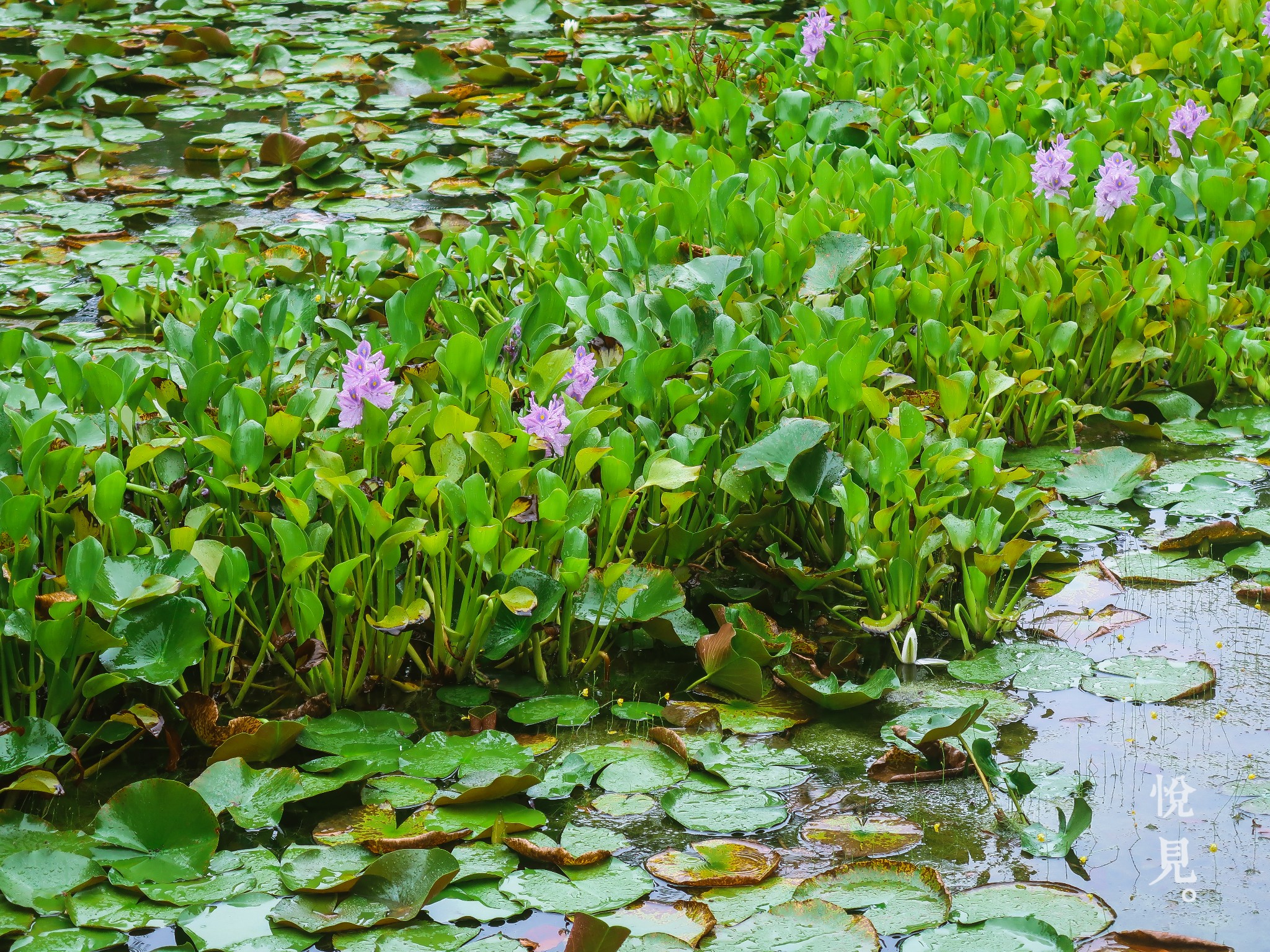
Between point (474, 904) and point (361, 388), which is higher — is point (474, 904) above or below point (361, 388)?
below

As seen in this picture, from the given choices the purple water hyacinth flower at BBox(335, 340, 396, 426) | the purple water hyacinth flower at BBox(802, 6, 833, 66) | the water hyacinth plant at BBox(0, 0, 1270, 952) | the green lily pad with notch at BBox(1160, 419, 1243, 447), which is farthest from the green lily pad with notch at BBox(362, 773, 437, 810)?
the purple water hyacinth flower at BBox(802, 6, 833, 66)

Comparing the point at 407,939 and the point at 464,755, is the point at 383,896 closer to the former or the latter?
the point at 407,939

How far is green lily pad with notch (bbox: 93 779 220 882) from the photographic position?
185cm

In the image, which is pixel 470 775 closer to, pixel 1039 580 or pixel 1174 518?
pixel 1039 580

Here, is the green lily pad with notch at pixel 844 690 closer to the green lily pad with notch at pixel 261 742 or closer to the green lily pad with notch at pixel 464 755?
the green lily pad with notch at pixel 464 755

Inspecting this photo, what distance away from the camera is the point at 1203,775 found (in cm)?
198

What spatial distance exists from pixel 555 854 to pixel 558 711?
1.33 ft

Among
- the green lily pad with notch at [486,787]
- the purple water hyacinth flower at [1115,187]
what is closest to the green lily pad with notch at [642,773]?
the green lily pad with notch at [486,787]

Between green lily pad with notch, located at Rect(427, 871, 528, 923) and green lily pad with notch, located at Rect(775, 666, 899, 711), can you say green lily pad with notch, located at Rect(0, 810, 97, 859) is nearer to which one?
green lily pad with notch, located at Rect(427, 871, 528, 923)

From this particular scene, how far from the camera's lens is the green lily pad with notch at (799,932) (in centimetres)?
167

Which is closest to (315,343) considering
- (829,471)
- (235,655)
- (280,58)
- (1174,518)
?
(235,655)

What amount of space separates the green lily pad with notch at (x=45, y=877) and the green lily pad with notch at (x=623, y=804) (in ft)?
2.42

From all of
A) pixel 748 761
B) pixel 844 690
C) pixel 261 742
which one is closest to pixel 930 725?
pixel 844 690

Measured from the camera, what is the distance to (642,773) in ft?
6.77
